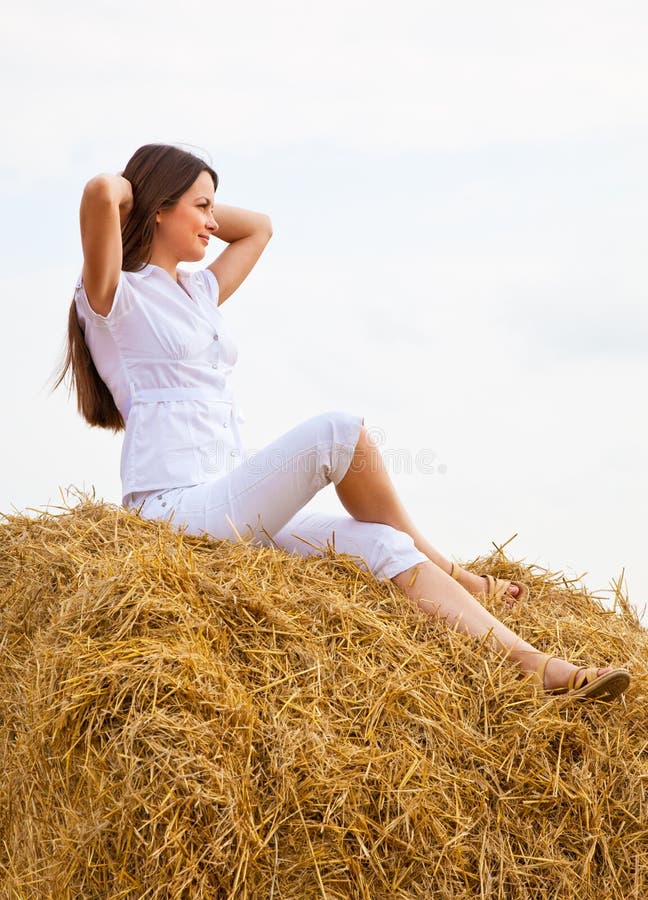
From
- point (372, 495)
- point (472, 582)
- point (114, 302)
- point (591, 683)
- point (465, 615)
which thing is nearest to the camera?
point (591, 683)

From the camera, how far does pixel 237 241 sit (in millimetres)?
4074

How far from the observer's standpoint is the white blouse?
319cm

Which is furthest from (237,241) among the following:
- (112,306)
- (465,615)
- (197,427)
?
(465,615)

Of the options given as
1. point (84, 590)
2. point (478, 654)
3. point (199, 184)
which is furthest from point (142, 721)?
point (199, 184)

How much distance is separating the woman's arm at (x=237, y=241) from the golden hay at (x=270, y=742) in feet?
4.18

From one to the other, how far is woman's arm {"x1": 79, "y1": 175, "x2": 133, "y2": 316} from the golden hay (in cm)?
68

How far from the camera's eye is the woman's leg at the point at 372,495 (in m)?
2.92

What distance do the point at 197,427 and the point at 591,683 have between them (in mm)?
1401

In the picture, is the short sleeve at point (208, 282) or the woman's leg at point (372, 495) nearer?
the woman's leg at point (372, 495)

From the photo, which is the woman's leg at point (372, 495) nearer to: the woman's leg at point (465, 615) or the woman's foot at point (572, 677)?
the woman's leg at point (465, 615)

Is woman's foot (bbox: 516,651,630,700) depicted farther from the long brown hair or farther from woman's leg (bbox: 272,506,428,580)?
the long brown hair

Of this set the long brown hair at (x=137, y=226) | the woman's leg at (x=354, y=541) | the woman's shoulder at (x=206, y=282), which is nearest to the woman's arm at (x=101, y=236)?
the long brown hair at (x=137, y=226)

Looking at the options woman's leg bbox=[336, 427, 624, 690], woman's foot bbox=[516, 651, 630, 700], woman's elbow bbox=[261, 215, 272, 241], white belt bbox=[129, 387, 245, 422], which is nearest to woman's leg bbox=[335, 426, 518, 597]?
woman's leg bbox=[336, 427, 624, 690]

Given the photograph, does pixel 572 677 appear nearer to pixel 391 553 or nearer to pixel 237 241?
pixel 391 553
